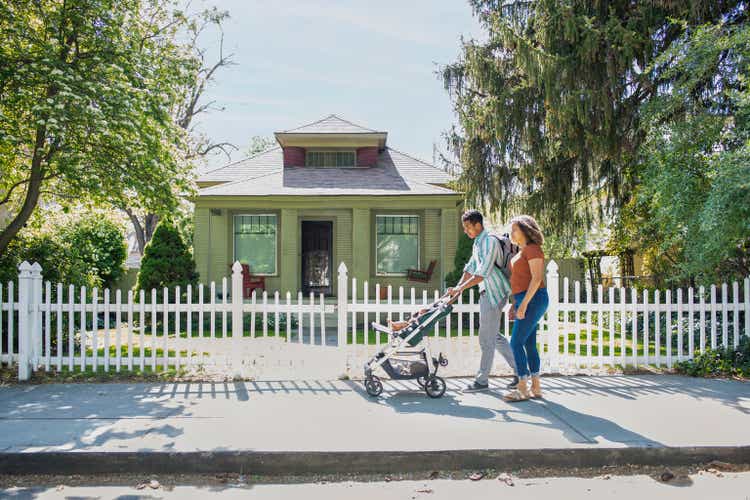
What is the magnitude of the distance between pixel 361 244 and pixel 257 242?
3246 millimetres

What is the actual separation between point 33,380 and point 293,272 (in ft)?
28.7

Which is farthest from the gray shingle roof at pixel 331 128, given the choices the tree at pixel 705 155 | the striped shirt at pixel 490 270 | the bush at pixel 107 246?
the striped shirt at pixel 490 270

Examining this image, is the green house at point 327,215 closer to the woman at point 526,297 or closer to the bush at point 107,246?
the bush at point 107,246

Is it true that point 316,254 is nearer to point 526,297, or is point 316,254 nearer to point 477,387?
point 477,387

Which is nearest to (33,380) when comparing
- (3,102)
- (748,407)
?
(3,102)

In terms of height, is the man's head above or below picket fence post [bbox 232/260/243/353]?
above

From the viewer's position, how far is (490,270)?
6.14 meters

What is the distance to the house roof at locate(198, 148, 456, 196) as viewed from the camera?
609 inches

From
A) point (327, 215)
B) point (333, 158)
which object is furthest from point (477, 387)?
point (333, 158)

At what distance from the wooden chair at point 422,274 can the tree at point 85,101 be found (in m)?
8.42

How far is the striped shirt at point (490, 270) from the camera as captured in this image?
612 centimetres

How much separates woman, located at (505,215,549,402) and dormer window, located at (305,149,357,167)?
42.0 feet

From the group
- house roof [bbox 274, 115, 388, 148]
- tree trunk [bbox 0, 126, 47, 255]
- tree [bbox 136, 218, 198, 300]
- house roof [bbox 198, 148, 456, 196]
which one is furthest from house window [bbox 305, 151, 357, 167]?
tree trunk [bbox 0, 126, 47, 255]

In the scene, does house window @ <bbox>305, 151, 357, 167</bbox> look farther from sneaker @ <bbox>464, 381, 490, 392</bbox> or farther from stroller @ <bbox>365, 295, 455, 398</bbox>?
sneaker @ <bbox>464, 381, 490, 392</bbox>
